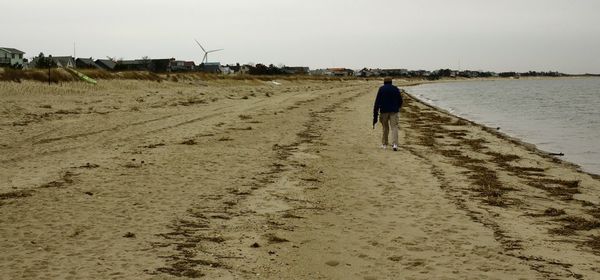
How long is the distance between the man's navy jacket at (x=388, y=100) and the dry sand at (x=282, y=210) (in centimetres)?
113

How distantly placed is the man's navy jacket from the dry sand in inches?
44.6

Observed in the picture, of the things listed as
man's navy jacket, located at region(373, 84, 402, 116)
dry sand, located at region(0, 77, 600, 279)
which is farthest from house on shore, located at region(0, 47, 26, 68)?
man's navy jacket, located at region(373, 84, 402, 116)

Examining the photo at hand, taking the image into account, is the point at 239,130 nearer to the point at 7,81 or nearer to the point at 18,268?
the point at 18,268

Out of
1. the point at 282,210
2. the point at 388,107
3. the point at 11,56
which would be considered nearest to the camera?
the point at 282,210

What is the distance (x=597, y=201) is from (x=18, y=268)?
907 centimetres

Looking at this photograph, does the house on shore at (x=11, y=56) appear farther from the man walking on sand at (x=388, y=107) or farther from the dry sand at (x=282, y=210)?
the man walking on sand at (x=388, y=107)

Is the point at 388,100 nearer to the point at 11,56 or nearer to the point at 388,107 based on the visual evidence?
the point at 388,107

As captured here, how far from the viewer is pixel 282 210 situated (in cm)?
772

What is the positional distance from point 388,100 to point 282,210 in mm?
8005

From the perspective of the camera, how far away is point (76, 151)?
41.1 ft

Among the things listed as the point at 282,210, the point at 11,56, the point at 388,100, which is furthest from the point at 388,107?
the point at 11,56

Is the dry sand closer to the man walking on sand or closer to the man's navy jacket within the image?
the man walking on sand

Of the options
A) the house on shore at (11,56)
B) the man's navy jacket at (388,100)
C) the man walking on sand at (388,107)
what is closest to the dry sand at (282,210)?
the man walking on sand at (388,107)

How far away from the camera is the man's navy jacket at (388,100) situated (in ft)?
48.7
